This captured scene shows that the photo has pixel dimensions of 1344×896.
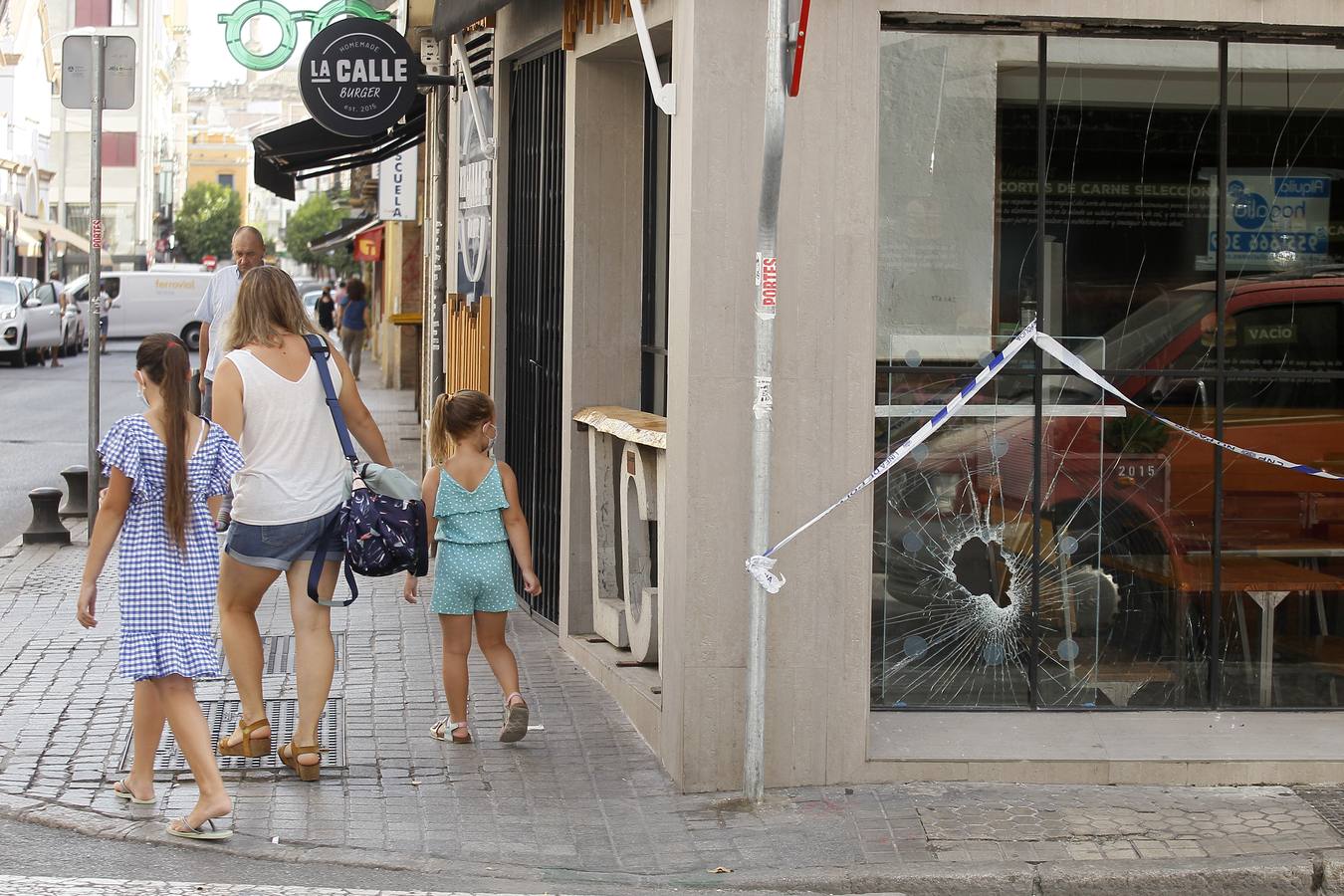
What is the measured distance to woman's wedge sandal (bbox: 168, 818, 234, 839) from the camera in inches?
224

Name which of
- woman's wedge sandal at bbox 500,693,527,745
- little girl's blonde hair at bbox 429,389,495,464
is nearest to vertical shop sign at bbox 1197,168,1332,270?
little girl's blonde hair at bbox 429,389,495,464

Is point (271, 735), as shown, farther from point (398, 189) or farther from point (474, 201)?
point (398, 189)

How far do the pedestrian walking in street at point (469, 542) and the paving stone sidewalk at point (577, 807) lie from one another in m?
0.27

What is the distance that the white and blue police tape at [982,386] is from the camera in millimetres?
6297

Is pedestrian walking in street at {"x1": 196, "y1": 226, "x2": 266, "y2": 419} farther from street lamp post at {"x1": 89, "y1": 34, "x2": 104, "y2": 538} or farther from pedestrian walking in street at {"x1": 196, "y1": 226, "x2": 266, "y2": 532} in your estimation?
street lamp post at {"x1": 89, "y1": 34, "x2": 104, "y2": 538}

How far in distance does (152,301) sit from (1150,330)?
4182 centimetres

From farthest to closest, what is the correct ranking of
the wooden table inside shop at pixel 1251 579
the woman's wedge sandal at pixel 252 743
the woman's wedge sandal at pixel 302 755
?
the wooden table inside shop at pixel 1251 579 → the woman's wedge sandal at pixel 252 743 → the woman's wedge sandal at pixel 302 755

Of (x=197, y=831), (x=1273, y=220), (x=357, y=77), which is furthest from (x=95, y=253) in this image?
(x=1273, y=220)

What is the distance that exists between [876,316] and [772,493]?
32.9 inches

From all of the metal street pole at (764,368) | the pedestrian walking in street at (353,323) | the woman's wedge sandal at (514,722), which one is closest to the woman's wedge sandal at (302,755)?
the woman's wedge sandal at (514,722)

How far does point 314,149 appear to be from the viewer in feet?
53.0

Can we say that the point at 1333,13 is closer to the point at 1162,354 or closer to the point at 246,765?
the point at 1162,354

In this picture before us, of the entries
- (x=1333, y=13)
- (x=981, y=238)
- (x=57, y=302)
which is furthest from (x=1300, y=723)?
(x=57, y=302)

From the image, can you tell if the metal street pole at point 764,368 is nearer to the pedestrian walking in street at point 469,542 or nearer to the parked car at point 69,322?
the pedestrian walking in street at point 469,542
